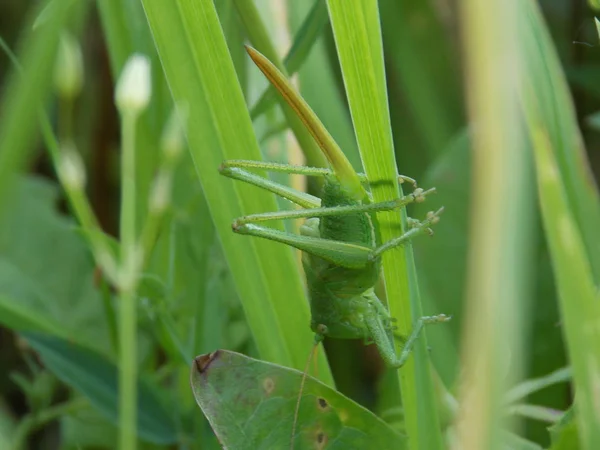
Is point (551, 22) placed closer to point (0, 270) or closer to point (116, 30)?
point (116, 30)

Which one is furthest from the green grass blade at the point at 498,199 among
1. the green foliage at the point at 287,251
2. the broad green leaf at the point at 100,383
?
the broad green leaf at the point at 100,383

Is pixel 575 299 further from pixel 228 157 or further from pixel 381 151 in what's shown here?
pixel 228 157

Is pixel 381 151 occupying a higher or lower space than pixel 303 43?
lower

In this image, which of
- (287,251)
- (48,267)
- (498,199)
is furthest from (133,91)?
(48,267)

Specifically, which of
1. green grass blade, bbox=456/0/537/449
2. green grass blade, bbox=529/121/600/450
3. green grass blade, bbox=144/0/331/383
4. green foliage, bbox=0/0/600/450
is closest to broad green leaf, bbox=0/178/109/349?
green foliage, bbox=0/0/600/450

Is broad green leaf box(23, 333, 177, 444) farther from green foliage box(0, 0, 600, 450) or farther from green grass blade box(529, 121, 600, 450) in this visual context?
green grass blade box(529, 121, 600, 450)

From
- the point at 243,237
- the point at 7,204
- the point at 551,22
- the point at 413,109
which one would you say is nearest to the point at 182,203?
the point at 243,237

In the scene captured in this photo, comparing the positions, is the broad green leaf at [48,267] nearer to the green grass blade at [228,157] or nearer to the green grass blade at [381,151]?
the green grass blade at [228,157]
